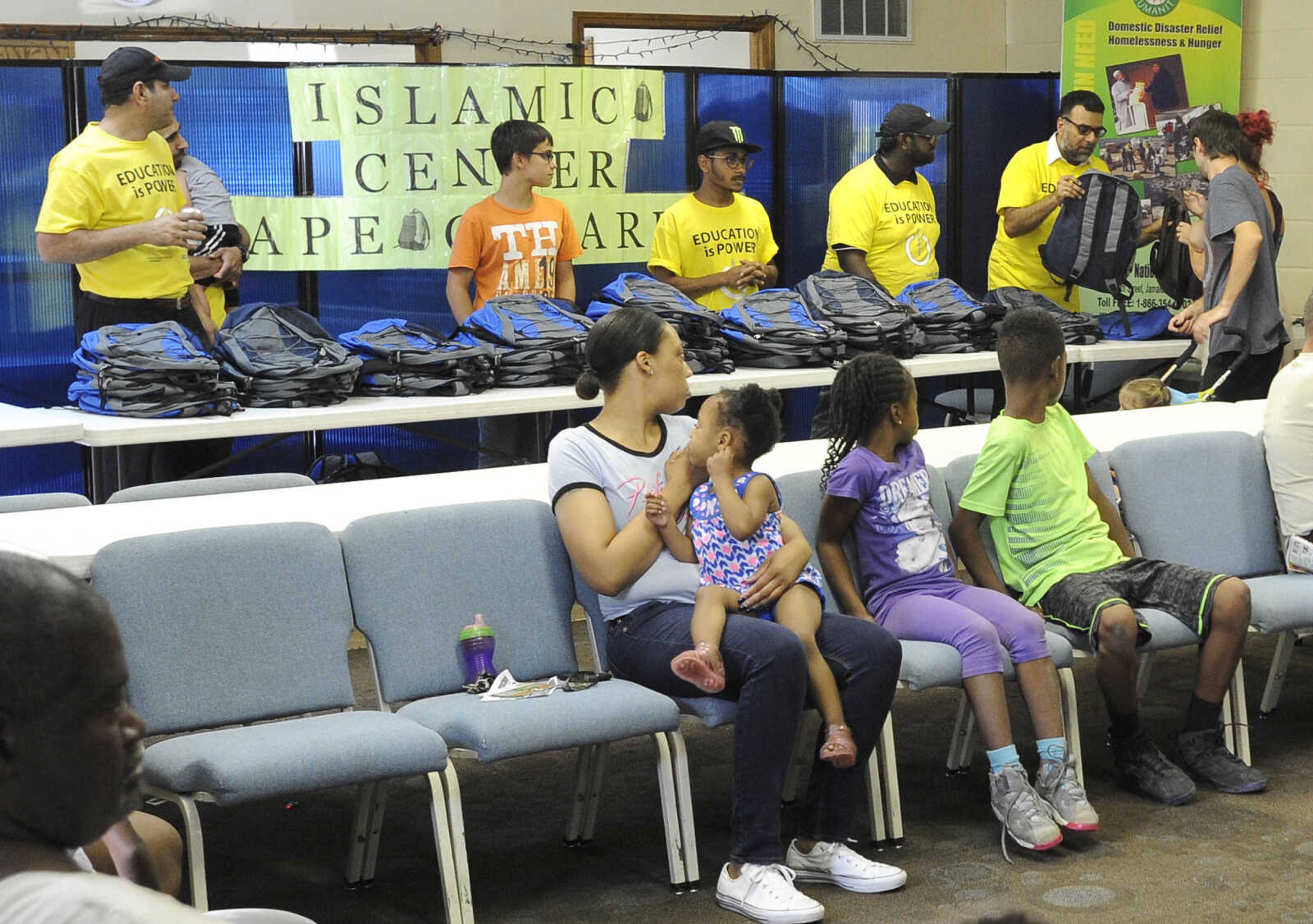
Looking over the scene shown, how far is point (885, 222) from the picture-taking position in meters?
6.28

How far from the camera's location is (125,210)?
4906mm

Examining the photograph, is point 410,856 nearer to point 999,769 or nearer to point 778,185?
point 999,769

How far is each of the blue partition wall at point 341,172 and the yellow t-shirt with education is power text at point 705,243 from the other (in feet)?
1.74

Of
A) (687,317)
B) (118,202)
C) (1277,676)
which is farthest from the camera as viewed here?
(687,317)

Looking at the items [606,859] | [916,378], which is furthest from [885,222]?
[606,859]

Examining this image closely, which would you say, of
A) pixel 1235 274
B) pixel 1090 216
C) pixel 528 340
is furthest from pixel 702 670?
pixel 1090 216

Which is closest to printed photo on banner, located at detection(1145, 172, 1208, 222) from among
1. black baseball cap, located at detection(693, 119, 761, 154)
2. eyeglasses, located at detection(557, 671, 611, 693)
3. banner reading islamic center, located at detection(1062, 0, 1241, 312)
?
banner reading islamic center, located at detection(1062, 0, 1241, 312)

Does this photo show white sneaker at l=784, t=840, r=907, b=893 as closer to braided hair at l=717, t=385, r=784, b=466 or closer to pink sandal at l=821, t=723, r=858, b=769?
pink sandal at l=821, t=723, r=858, b=769

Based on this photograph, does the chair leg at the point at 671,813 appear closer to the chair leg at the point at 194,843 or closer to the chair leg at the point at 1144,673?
the chair leg at the point at 194,843

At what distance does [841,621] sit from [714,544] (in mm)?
317

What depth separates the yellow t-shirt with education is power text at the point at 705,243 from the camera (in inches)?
235

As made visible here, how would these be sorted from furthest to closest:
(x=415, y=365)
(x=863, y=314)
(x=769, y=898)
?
(x=863, y=314), (x=415, y=365), (x=769, y=898)

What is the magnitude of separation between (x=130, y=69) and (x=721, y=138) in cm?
214

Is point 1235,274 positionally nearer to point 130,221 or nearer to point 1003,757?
point 1003,757
